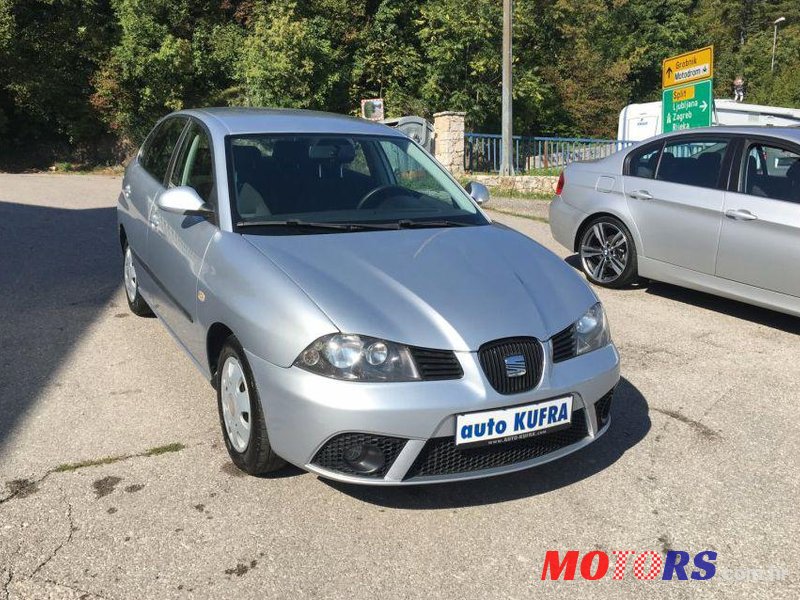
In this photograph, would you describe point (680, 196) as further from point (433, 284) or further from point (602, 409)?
point (433, 284)

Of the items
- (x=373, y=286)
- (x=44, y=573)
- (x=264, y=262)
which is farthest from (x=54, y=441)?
(x=373, y=286)

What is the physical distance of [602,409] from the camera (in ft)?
11.2

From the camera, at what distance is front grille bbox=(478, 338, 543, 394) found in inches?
116

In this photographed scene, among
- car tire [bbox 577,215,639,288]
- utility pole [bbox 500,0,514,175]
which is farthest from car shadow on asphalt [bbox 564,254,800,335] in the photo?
utility pole [bbox 500,0,514,175]

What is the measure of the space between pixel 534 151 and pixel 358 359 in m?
15.8

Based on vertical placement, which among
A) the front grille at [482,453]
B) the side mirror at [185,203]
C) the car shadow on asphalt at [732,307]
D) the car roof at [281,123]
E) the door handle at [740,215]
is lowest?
the car shadow on asphalt at [732,307]

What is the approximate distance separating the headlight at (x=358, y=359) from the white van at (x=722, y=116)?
1762 cm

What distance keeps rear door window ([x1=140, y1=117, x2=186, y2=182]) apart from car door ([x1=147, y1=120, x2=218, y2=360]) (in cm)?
24

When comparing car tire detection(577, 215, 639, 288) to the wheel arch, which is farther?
car tire detection(577, 215, 639, 288)

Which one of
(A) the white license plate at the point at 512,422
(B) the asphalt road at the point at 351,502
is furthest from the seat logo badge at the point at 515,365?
(B) the asphalt road at the point at 351,502

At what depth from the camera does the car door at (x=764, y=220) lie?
18.2ft

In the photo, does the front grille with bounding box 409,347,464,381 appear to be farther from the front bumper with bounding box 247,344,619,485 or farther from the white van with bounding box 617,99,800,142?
the white van with bounding box 617,99,800,142

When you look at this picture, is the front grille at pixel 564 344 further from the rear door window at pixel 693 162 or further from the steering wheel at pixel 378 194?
the rear door window at pixel 693 162

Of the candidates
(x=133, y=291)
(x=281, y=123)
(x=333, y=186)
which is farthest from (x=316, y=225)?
(x=133, y=291)
